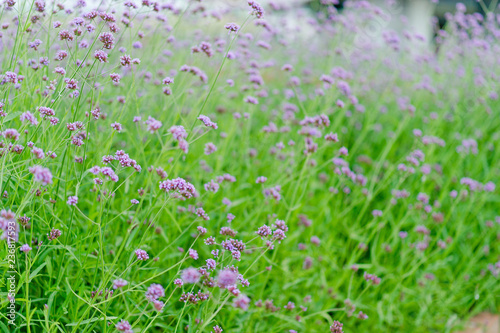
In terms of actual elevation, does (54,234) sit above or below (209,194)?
above

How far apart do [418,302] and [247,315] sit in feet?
5.48

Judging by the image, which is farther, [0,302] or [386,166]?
[386,166]

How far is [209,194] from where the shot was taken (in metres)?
3.14

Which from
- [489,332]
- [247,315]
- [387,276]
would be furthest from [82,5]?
[489,332]

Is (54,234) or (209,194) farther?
(209,194)

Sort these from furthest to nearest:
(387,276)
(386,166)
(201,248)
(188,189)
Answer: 1. (386,166)
2. (387,276)
3. (201,248)
4. (188,189)

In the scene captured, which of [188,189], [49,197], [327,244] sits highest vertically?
[188,189]

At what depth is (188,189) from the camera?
2.02 m

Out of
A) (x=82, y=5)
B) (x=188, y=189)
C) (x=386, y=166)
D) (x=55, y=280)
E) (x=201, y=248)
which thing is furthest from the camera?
(x=386, y=166)

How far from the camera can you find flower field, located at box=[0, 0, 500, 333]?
205cm

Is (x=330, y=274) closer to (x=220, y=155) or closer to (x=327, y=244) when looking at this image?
(x=327, y=244)

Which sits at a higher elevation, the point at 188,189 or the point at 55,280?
the point at 188,189

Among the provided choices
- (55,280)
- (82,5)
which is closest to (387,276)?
(55,280)

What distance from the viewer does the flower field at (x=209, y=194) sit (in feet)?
6.74
